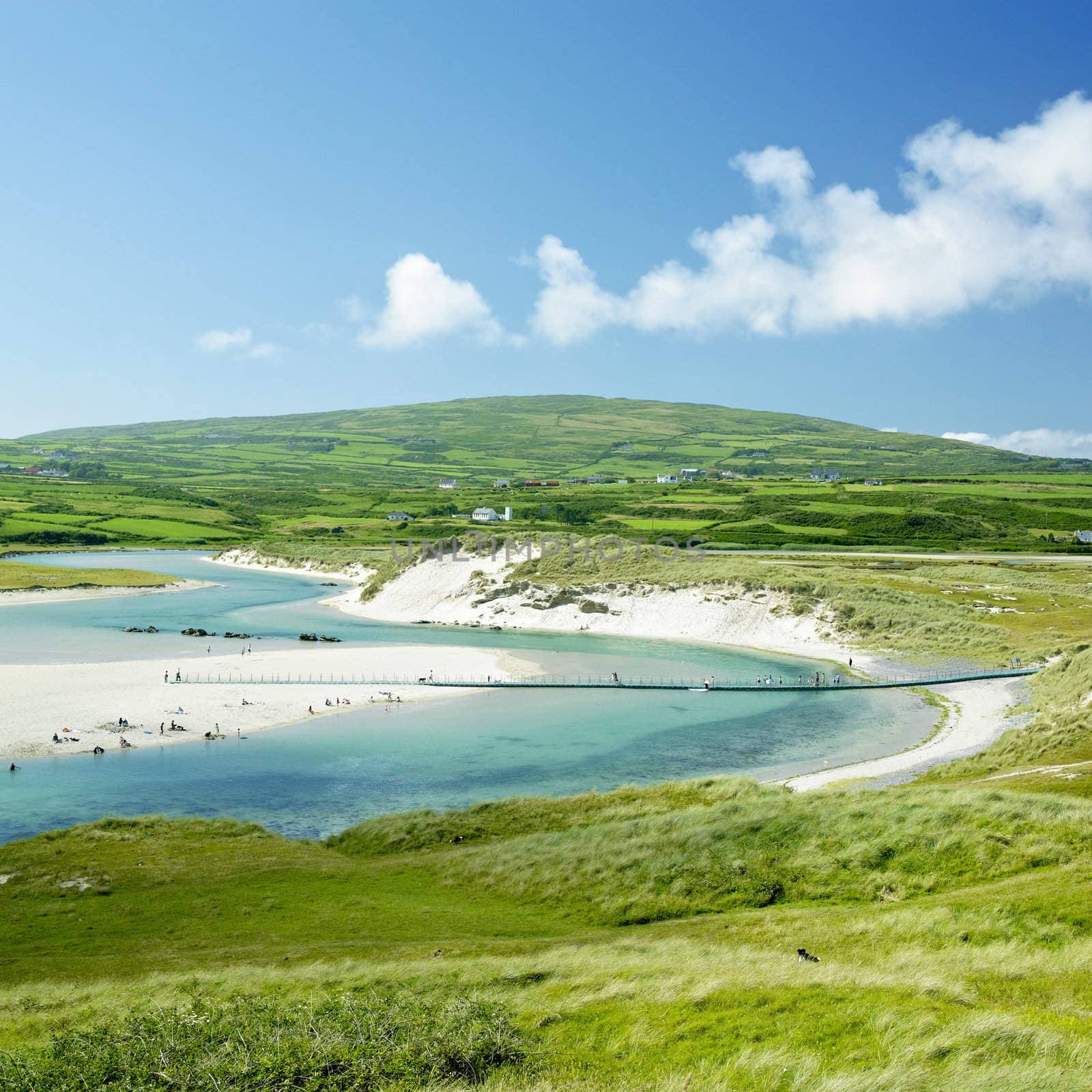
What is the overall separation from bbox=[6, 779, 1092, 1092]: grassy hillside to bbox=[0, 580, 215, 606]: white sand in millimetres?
90840

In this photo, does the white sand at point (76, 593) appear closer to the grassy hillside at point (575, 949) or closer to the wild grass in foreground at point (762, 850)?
the grassy hillside at point (575, 949)

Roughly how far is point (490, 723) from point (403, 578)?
61540 mm

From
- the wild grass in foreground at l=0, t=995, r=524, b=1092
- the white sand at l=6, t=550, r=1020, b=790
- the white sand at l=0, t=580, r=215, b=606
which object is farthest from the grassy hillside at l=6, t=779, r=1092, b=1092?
the white sand at l=0, t=580, r=215, b=606

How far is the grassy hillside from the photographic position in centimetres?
1190

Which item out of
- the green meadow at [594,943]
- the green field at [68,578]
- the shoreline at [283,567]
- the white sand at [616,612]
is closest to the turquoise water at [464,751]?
the green meadow at [594,943]


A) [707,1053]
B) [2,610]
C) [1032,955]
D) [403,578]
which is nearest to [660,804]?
[1032,955]

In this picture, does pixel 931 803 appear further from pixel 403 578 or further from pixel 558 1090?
pixel 403 578

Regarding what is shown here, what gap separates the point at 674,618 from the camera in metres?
90.8

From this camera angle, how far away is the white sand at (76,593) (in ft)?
357

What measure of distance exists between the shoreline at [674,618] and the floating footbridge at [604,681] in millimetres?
2425

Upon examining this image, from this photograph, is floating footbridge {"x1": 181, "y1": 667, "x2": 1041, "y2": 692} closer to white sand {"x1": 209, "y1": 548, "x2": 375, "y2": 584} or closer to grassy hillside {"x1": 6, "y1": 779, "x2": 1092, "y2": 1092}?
grassy hillside {"x1": 6, "y1": 779, "x2": 1092, "y2": 1092}

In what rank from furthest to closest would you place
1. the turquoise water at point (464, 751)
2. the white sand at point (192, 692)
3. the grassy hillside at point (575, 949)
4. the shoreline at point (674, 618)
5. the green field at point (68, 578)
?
the green field at point (68, 578), the shoreline at point (674, 618), the white sand at point (192, 692), the turquoise water at point (464, 751), the grassy hillside at point (575, 949)

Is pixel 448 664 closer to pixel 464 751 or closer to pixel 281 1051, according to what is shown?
pixel 464 751

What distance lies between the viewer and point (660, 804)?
33.5 meters
